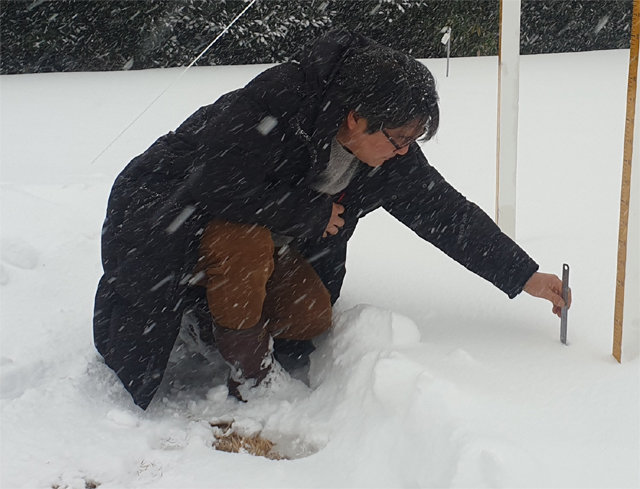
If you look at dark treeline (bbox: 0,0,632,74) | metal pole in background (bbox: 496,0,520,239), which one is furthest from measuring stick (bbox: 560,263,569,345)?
dark treeline (bbox: 0,0,632,74)

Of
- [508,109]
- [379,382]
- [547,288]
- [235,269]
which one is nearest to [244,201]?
[235,269]

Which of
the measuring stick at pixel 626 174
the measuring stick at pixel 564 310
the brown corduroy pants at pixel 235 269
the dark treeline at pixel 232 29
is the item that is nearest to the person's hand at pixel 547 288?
the measuring stick at pixel 564 310

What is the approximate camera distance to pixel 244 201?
1812mm

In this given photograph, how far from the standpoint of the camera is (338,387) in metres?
1.91

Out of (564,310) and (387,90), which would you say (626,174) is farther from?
(387,90)

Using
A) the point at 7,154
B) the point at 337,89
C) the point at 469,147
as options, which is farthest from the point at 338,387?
the point at 7,154

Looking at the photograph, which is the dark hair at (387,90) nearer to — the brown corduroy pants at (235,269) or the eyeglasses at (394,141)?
the eyeglasses at (394,141)

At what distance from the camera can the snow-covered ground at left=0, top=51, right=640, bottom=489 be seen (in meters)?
1.51

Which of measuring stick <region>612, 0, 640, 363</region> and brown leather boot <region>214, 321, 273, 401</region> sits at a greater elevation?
measuring stick <region>612, 0, 640, 363</region>

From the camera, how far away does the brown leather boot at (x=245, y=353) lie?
1.94 m

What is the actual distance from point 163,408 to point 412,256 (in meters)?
1.03

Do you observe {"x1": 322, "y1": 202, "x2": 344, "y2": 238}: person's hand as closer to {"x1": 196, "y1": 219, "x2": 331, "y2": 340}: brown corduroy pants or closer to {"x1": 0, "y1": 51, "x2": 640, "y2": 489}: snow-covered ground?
{"x1": 196, "y1": 219, "x2": 331, "y2": 340}: brown corduroy pants

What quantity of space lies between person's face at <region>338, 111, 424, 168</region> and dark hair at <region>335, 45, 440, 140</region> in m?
0.02

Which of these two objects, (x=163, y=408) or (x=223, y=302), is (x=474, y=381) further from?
(x=163, y=408)
